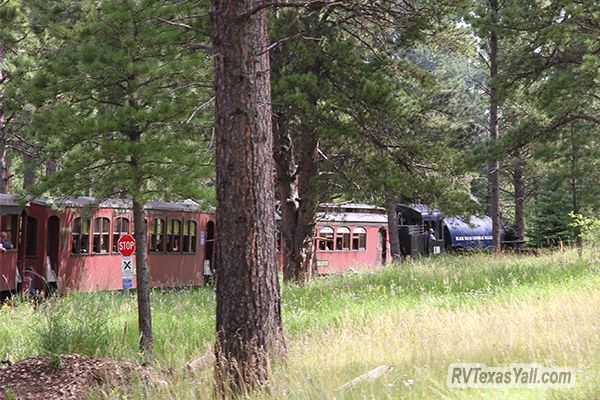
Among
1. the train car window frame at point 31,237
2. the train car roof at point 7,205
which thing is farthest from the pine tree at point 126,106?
the train car window frame at point 31,237

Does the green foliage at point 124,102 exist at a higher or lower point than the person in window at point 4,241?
higher

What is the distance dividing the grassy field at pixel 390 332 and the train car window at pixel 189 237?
6897 millimetres

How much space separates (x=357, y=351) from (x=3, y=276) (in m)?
11.1

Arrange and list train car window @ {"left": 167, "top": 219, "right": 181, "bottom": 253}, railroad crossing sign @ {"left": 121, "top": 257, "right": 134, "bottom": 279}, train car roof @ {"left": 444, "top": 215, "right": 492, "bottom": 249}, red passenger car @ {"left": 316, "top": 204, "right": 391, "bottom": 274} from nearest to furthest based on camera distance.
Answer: railroad crossing sign @ {"left": 121, "top": 257, "right": 134, "bottom": 279}
train car window @ {"left": 167, "top": 219, "right": 181, "bottom": 253}
red passenger car @ {"left": 316, "top": 204, "right": 391, "bottom": 274}
train car roof @ {"left": 444, "top": 215, "right": 492, "bottom": 249}

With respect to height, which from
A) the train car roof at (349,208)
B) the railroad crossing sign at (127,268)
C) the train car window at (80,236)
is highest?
the train car roof at (349,208)

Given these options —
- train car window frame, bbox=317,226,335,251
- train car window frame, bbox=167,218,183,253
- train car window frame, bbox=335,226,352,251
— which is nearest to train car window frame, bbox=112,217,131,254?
train car window frame, bbox=167,218,183,253

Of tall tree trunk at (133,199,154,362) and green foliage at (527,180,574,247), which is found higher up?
green foliage at (527,180,574,247)

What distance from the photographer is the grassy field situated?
563 cm

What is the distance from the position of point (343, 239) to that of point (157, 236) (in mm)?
9347

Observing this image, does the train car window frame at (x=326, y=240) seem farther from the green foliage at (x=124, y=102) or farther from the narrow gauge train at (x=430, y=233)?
the green foliage at (x=124, y=102)

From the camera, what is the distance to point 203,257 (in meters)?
22.5

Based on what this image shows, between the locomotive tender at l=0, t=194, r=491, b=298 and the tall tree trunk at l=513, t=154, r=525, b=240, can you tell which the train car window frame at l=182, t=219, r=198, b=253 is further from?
the tall tree trunk at l=513, t=154, r=525, b=240

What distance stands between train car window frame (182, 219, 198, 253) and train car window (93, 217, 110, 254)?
2720 mm

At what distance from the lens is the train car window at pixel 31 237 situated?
17.8 meters
